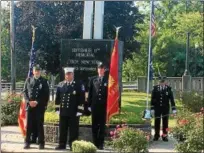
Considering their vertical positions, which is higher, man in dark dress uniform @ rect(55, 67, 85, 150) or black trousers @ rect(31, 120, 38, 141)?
man in dark dress uniform @ rect(55, 67, 85, 150)

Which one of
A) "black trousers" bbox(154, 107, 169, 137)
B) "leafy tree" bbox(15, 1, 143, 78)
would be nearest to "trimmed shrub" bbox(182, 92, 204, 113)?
"black trousers" bbox(154, 107, 169, 137)

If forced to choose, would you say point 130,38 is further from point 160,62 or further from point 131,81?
point 160,62

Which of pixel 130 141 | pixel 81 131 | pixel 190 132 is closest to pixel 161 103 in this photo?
pixel 81 131

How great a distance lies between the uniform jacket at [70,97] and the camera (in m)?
7.60

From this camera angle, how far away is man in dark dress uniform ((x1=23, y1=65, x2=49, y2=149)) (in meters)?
7.75

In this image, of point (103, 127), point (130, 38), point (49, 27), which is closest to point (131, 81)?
point (103, 127)

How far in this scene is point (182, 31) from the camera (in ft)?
25.5

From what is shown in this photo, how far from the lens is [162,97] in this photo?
8.73 meters

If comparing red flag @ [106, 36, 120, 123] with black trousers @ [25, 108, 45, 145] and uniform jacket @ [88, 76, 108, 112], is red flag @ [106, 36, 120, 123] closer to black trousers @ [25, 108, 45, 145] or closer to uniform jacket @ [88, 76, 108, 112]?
uniform jacket @ [88, 76, 108, 112]

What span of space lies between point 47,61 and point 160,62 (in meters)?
7.42

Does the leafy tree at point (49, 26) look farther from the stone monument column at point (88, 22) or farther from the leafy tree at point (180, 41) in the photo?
the leafy tree at point (180, 41)

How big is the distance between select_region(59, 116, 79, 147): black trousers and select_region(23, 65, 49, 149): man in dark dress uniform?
307 millimetres

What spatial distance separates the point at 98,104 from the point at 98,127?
37cm

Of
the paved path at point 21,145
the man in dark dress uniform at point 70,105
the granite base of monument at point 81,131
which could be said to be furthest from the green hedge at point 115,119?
the man in dark dress uniform at point 70,105
